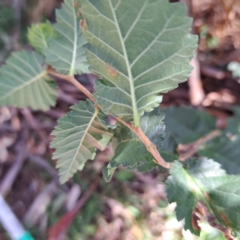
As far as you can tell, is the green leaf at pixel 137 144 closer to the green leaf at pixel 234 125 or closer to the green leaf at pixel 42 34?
the green leaf at pixel 42 34

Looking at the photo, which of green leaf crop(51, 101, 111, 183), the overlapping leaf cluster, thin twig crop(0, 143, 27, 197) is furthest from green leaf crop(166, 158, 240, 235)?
thin twig crop(0, 143, 27, 197)

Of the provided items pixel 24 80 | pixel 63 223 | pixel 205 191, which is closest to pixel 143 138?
pixel 205 191

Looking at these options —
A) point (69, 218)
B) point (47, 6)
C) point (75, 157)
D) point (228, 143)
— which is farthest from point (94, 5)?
point (47, 6)

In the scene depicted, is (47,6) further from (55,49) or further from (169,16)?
(169,16)

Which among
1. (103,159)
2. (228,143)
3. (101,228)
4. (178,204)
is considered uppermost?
(178,204)

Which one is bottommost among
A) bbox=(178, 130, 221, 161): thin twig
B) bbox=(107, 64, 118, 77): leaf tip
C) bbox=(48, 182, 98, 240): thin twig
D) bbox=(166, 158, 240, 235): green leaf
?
bbox=(48, 182, 98, 240): thin twig

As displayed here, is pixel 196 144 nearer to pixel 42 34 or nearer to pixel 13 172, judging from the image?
pixel 42 34

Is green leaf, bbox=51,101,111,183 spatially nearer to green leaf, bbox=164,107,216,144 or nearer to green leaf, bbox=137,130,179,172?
green leaf, bbox=137,130,179,172
